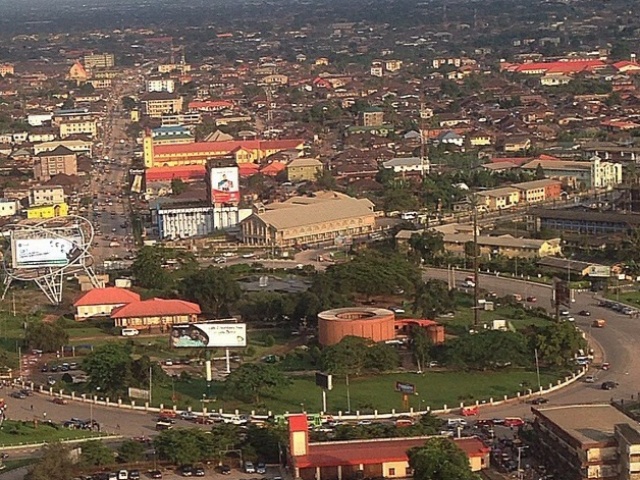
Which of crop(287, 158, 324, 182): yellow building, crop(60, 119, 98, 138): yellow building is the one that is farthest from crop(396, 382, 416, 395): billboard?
crop(60, 119, 98, 138): yellow building

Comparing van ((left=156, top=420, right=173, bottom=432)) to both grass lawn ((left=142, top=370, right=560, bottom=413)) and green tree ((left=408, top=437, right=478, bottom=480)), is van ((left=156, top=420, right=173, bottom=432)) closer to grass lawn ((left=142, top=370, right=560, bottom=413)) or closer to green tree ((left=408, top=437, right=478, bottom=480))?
grass lawn ((left=142, top=370, right=560, bottom=413))

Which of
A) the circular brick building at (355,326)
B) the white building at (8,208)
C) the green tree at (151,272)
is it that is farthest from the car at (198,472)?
the white building at (8,208)

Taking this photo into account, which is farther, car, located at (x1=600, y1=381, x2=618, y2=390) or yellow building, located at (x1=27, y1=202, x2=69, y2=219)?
yellow building, located at (x1=27, y1=202, x2=69, y2=219)

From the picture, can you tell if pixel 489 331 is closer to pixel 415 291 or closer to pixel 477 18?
pixel 415 291

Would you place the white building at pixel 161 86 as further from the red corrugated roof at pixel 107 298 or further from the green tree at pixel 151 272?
the red corrugated roof at pixel 107 298

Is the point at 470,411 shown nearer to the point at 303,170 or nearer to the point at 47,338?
the point at 47,338
